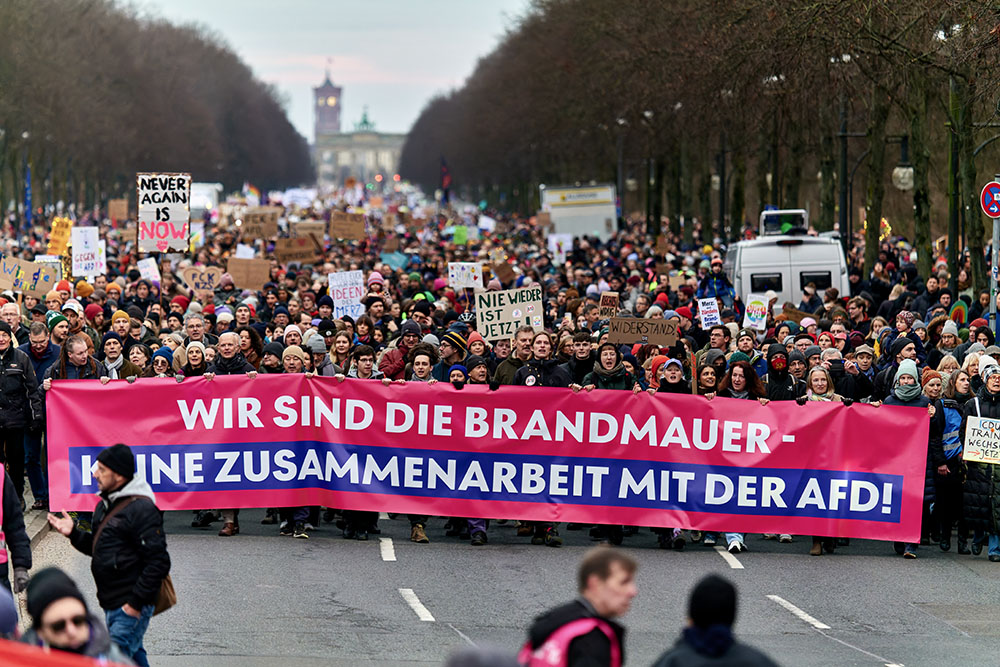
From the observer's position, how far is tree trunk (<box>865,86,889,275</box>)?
3494 cm

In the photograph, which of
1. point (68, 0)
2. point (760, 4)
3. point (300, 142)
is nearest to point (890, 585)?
point (760, 4)

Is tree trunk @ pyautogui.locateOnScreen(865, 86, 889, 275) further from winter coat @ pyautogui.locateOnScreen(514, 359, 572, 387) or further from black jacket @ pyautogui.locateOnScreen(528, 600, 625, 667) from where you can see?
black jacket @ pyautogui.locateOnScreen(528, 600, 625, 667)

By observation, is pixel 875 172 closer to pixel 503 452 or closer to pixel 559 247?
pixel 559 247

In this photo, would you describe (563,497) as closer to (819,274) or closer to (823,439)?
(823,439)

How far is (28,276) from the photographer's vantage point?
970 inches

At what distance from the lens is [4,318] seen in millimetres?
18484

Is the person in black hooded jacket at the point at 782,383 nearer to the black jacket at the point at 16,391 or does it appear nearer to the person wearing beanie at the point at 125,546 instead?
the black jacket at the point at 16,391

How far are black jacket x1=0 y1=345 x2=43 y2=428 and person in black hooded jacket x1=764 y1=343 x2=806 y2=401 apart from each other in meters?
5.95

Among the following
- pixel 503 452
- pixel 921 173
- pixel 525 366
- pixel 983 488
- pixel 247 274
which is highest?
pixel 921 173

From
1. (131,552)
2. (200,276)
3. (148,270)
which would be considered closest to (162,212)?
(148,270)

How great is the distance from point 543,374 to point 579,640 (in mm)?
9097

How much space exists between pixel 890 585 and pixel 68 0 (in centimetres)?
6703

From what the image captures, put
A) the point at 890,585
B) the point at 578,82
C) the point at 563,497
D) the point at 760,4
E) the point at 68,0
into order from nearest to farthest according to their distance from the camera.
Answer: the point at 890,585
the point at 563,497
the point at 760,4
the point at 578,82
the point at 68,0

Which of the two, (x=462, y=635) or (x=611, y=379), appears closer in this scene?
(x=462, y=635)
